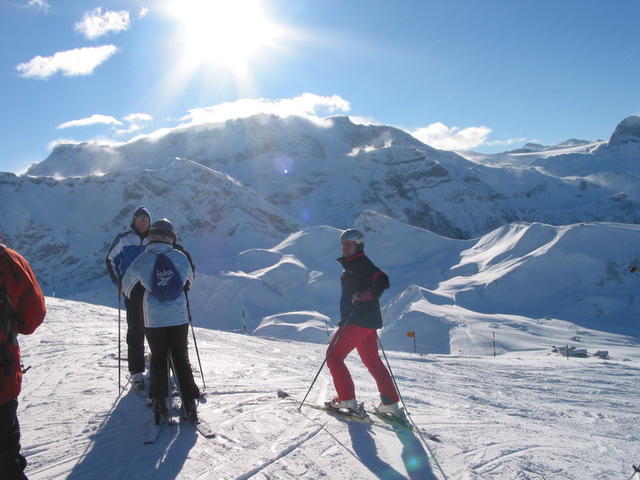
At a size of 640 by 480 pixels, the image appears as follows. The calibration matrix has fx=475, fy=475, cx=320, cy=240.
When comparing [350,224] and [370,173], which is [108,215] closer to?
[350,224]

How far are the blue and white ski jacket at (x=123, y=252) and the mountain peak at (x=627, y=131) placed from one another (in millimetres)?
206574

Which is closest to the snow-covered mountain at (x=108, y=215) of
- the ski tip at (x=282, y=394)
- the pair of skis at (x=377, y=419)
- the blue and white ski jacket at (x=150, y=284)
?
the ski tip at (x=282, y=394)

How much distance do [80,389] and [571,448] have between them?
5.46 meters

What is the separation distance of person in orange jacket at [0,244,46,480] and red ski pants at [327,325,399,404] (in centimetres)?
287

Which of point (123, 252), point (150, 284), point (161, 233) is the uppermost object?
point (161, 233)

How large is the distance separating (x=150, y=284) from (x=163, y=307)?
241mm

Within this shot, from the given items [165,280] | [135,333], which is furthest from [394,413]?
[135,333]

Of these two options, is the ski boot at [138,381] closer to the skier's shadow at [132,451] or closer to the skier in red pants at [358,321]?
the skier's shadow at [132,451]

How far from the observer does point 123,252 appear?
226 inches

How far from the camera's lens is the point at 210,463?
3.79 m

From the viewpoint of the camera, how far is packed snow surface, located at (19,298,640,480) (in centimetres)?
382

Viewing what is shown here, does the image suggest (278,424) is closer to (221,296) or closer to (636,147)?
(221,296)

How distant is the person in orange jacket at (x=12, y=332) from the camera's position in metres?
2.68

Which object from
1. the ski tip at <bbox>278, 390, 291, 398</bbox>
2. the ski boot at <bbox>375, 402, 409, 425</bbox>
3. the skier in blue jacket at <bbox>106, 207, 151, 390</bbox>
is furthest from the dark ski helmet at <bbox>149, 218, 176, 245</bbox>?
the ski boot at <bbox>375, 402, 409, 425</bbox>
